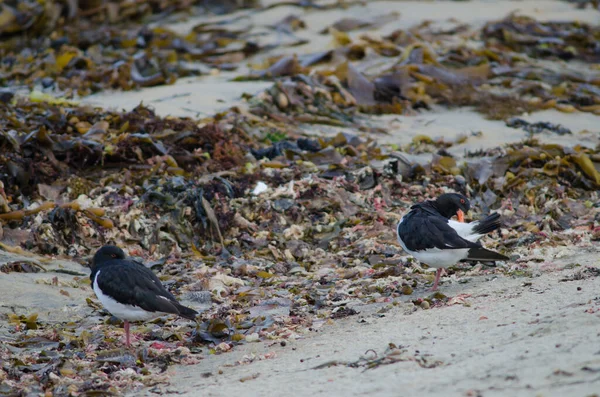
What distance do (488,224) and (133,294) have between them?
2.49 meters

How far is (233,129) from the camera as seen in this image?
8938 millimetres

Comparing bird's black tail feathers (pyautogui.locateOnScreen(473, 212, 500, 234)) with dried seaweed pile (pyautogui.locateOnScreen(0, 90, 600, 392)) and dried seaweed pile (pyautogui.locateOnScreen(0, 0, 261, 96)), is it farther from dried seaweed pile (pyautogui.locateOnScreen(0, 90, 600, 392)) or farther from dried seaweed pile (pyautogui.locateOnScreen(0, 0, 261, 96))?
dried seaweed pile (pyautogui.locateOnScreen(0, 0, 261, 96))

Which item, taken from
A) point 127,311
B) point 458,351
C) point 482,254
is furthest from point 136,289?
Result: point 482,254

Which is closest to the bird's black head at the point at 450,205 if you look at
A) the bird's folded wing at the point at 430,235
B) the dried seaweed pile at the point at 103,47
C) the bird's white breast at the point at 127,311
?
the bird's folded wing at the point at 430,235

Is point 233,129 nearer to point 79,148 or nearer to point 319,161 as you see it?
point 319,161

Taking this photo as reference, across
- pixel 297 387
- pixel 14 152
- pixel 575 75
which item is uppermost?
pixel 297 387

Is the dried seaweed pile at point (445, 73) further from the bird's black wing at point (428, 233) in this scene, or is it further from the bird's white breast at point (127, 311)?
the bird's white breast at point (127, 311)

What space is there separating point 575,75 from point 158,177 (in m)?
7.28

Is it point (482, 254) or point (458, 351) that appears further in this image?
point (482, 254)

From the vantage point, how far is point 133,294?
4.88m

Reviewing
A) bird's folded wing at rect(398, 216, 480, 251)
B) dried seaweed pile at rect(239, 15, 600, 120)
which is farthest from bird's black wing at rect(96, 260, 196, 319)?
dried seaweed pile at rect(239, 15, 600, 120)

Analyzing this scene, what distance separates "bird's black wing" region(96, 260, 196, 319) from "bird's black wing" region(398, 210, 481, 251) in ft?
5.72

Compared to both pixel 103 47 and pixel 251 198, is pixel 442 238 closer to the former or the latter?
pixel 251 198

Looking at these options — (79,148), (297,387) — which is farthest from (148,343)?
(79,148)
